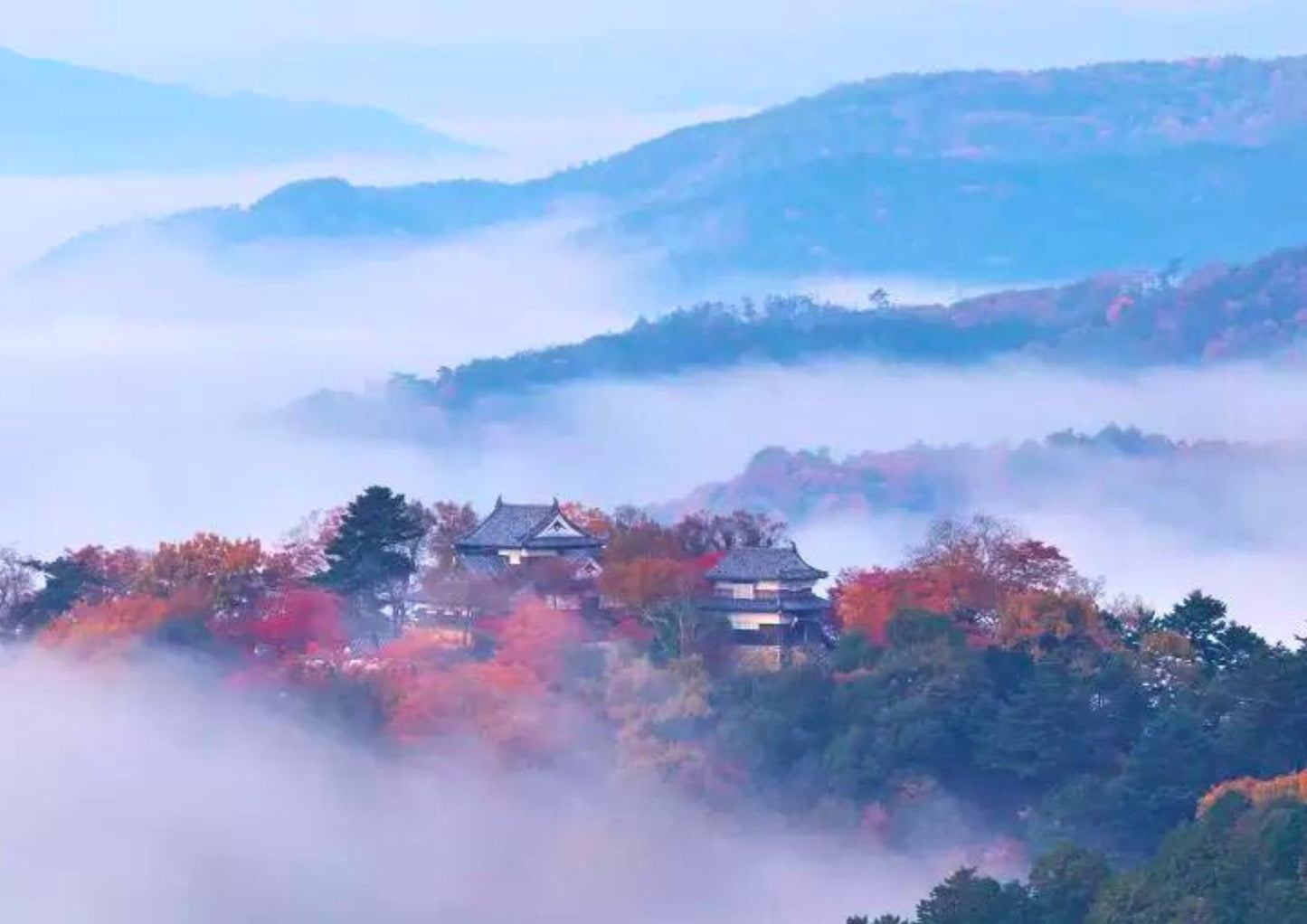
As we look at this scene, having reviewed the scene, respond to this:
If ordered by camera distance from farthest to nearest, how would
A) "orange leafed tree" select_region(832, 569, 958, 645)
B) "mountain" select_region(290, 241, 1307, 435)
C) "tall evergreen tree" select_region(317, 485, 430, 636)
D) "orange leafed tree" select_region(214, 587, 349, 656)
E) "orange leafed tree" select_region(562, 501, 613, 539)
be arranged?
"mountain" select_region(290, 241, 1307, 435) → "orange leafed tree" select_region(562, 501, 613, 539) → "tall evergreen tree" select_region(317, 485, 430, 636) → "orange leafed tree" select_region(214, 587, 349, 656) → "orange leafed tree" select_region(832, 569, 958, 645)

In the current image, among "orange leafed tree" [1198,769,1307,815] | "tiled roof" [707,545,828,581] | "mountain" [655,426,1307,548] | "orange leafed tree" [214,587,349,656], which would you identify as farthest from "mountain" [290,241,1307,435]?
"orange leafed tree" [1198,769,1307,815]

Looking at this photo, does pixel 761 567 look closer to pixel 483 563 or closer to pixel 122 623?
pixel 483 563

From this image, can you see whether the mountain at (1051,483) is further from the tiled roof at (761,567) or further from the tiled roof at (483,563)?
the tiled roof at (761,567)

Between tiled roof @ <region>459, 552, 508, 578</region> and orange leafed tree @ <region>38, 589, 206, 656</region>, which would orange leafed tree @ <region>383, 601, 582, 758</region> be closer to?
tiled roof @ <region>459, 552, 508, 578</region>

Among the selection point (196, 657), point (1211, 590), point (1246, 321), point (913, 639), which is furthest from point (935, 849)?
point (1246, 321)

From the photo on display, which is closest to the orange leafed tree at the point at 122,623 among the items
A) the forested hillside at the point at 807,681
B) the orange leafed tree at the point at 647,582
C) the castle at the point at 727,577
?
the forested hillside at the point at 807,681

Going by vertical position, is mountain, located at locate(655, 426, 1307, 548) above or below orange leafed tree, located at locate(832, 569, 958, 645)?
above
